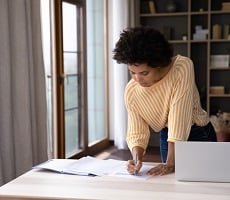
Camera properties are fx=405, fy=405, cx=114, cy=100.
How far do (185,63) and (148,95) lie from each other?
8.7 inches

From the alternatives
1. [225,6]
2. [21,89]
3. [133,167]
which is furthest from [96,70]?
[133,167]

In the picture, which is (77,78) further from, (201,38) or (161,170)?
(161,170)

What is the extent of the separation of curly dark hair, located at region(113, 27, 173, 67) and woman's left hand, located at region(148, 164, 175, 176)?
0.43 metres

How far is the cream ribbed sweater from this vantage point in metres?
1.74

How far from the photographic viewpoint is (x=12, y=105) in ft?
9.28

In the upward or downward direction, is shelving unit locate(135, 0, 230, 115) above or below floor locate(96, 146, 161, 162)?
above

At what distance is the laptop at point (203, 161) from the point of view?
150 centimetres

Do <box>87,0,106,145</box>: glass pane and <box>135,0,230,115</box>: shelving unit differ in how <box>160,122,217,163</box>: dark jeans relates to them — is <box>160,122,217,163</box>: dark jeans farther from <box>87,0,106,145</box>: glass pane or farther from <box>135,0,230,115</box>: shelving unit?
<box>135,0,230,115</box>: shelving unit

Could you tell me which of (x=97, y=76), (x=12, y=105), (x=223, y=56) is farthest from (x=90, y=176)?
(x=223, y=56)

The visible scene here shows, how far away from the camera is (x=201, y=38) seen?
18.2 ft

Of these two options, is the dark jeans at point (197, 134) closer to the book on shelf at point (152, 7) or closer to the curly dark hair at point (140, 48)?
the curly dark hair at point (140, 48)

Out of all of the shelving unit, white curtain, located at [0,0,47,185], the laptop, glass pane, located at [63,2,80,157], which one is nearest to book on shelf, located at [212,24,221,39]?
the shelving unit

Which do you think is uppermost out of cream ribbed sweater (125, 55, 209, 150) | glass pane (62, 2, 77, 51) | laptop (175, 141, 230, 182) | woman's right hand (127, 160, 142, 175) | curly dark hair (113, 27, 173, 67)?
glass pane (62, 2, 77, 51)

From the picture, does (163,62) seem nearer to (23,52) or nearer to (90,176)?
(90,176)
